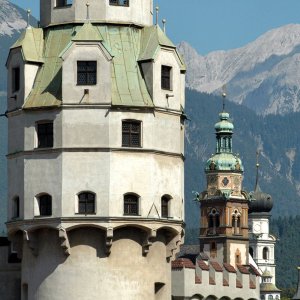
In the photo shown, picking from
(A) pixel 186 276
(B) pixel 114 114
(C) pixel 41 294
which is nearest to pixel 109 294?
(C) pixel 41 294

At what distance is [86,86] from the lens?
58000mm

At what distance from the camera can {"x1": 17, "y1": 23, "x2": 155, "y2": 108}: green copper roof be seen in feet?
192

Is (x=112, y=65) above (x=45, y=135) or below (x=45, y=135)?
above

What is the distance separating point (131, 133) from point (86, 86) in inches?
94.0

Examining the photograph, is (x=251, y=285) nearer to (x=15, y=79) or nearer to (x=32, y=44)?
(x=15, y=79)

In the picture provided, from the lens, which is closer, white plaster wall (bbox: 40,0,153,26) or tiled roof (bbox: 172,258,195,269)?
white plaster wall (bbox: 40,0,153,26)

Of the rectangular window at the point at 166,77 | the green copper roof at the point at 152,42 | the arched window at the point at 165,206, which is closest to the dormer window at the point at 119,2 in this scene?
the green copper roof at the point at 152,42

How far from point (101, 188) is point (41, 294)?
4539mm

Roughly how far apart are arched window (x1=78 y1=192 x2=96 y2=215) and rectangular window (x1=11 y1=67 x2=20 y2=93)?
5183 mm

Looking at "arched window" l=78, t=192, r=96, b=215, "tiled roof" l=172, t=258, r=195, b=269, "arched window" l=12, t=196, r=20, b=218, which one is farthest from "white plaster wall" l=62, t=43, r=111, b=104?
"tiled roof" l=172, t=258, r=195, b=269

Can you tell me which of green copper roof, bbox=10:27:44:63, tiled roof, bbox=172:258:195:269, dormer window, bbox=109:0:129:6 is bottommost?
tiled roof, bbox=172:258:195:269

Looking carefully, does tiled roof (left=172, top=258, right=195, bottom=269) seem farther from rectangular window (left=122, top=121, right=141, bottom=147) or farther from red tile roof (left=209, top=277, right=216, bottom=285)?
rectangular window (left=122, top=121, right=141, bottom=147)

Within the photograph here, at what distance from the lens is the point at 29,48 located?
197 feet

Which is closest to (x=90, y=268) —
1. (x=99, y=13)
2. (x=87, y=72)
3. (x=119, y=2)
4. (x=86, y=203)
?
(x=86, y=203)
